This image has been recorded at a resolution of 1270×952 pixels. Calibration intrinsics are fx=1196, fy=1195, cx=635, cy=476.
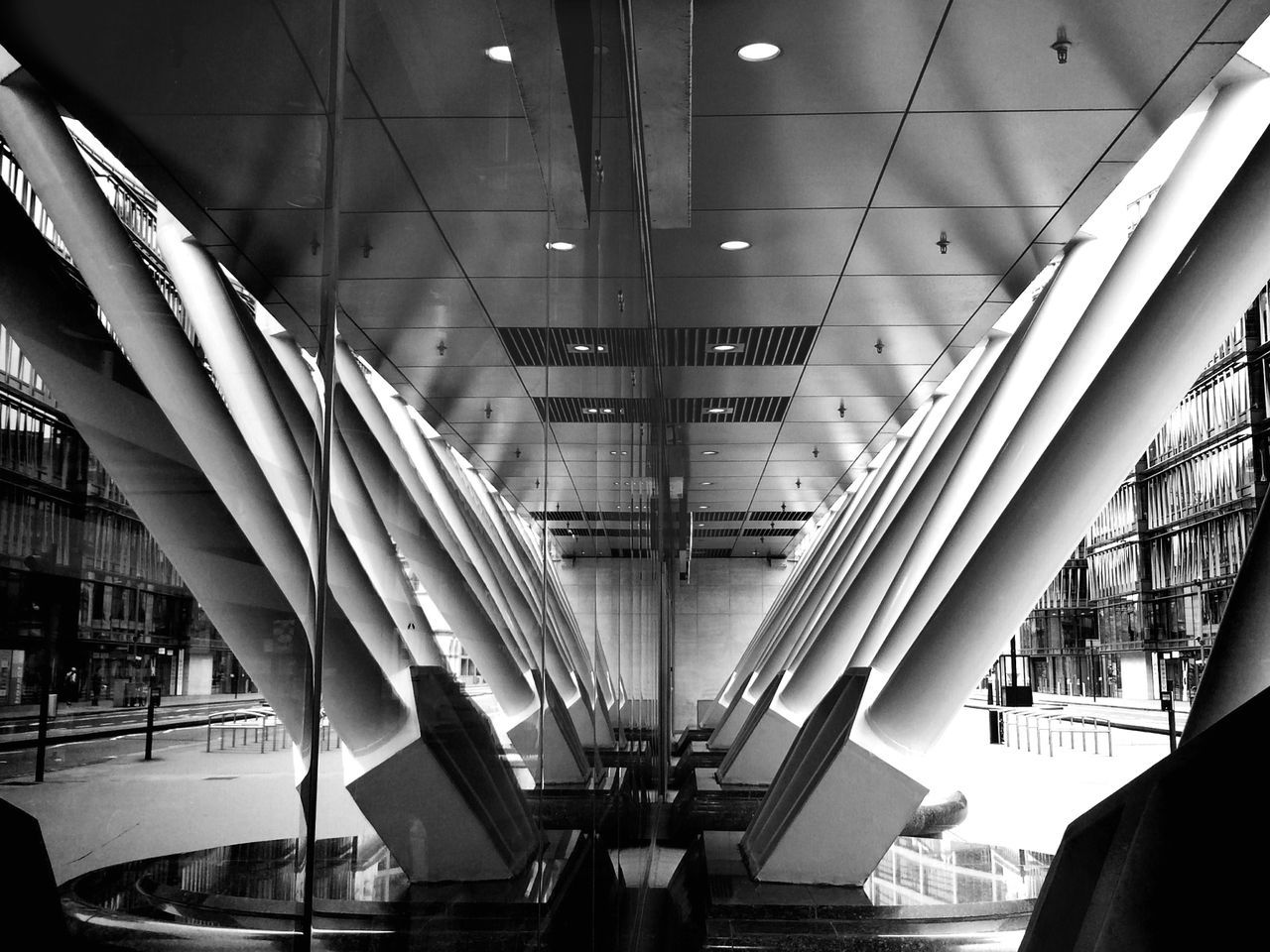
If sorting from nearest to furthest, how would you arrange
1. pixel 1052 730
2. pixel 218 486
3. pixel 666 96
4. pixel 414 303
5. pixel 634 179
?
pixel 218 486
pixel 414 303
pixel 666 96
pixel 634 179
pixel 1052 730

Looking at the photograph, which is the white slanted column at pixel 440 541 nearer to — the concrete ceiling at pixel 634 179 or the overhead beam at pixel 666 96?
the concrete ceiling at pixel 634 179


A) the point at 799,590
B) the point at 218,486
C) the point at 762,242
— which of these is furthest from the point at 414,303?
the point at 799,590

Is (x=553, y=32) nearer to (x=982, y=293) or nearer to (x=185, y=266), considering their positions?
(x=185, y=266)

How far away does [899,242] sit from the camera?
366 inches

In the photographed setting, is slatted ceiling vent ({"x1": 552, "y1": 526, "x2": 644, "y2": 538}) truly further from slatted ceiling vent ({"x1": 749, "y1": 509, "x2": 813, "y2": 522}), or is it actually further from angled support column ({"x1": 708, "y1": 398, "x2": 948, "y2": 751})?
slatted ceiling vent ({"x1": 749, "y1": 509, "x2": 813, "y2": 522})

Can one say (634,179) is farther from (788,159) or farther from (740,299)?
(740,299)

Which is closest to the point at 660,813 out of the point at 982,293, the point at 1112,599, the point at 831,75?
the point at 982,293

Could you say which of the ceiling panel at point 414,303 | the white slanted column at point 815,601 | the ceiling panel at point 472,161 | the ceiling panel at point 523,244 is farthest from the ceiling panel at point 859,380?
the ceiling panel at point 414,303

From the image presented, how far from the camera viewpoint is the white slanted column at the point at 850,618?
44.7ft

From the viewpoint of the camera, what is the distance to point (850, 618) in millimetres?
14445

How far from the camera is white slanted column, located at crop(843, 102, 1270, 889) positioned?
6.57 m

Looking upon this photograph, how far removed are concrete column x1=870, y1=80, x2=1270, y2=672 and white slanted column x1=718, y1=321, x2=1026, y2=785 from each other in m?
1.36

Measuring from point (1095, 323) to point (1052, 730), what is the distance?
1984cm

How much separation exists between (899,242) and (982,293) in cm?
177
